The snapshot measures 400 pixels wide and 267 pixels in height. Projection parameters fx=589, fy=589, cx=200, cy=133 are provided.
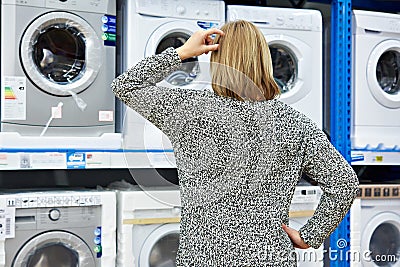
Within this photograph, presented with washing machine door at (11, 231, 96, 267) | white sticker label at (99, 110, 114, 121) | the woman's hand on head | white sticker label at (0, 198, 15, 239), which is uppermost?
the woman's hand on head

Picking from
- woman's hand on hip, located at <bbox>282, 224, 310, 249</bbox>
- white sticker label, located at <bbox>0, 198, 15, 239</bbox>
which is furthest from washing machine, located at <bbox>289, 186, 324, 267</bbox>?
white sticker label, located at <bbox>0, 198, 15, 239</bbox>

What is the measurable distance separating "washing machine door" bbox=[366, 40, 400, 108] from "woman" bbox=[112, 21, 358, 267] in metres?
1.49

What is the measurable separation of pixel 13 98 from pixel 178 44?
0.77 meters

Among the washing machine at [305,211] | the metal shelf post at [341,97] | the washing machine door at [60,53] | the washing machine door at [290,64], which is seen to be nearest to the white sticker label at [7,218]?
the washing machine door at [60,53]

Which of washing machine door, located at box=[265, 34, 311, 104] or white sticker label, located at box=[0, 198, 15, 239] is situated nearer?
white sticker label, located at box=[0, 198, 15, 239]

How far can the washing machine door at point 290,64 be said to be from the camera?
9.02ft

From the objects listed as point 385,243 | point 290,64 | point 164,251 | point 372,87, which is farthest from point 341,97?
point 164,251

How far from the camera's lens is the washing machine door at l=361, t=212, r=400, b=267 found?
9.40ft

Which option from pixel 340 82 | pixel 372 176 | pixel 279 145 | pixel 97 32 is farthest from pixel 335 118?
pixel 279 145

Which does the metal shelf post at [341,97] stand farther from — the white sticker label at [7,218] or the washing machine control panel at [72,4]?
the white sticker label at [7,218]

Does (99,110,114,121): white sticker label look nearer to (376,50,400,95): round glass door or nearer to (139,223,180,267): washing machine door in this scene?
(139,223,180,267): washing machine door

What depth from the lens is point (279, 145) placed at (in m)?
1.49

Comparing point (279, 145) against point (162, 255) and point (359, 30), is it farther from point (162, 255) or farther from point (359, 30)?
point (359, 30)

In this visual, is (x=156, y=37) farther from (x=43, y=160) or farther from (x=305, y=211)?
(x=305, y=211)
